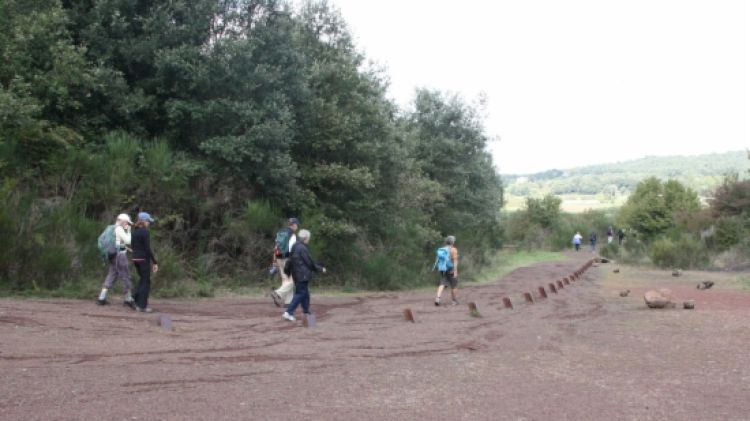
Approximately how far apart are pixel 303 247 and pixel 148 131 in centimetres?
990

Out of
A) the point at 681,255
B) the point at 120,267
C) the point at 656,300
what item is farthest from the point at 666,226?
the point at 120,267

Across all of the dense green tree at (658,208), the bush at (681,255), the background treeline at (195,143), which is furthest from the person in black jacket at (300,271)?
the dense green tree at (658,208)

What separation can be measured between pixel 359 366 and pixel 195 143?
13.5 meters

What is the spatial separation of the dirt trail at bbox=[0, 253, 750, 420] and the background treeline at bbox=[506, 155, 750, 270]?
25428 millimetres

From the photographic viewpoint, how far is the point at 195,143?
68.5ft

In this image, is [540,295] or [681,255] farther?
[681,255]

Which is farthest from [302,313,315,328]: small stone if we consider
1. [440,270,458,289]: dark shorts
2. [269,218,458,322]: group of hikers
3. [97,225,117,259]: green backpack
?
[440,270,458,289]: dark shorts

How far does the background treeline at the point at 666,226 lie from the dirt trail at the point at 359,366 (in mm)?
25428

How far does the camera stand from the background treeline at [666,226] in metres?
38.7

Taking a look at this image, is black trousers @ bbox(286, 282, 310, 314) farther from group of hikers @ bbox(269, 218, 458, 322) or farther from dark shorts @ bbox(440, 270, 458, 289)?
dark shorts @ bbox(440, 270, 458, 289)

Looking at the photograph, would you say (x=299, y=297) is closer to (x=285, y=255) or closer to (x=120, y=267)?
(x=285, y=255)

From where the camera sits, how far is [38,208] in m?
15.7

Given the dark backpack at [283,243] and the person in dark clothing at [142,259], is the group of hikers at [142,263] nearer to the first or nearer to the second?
the person in dark clothing at [142,259]

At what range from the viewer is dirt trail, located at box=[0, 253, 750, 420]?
22.6 feet
